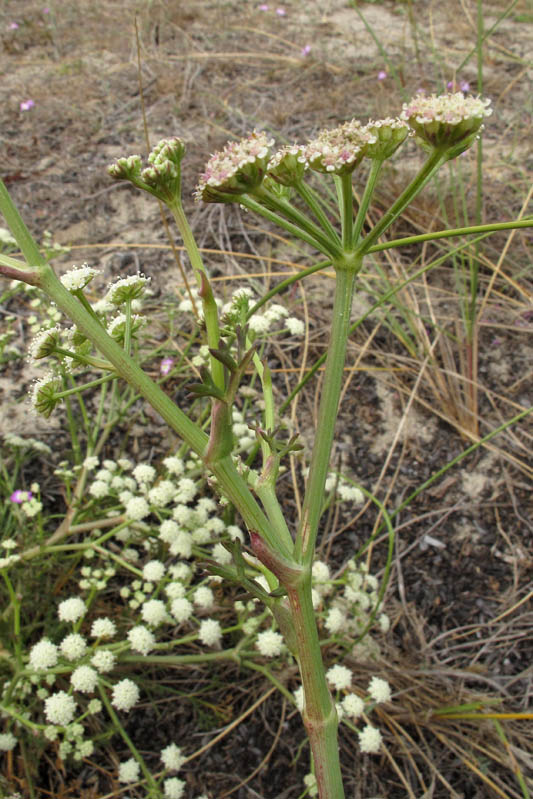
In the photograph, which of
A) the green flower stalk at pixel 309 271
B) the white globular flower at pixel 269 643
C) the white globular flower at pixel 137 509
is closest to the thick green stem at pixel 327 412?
the green flower stalk at pixel 309 271

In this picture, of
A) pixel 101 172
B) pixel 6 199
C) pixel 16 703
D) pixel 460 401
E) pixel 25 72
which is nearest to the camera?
pixel 6 199

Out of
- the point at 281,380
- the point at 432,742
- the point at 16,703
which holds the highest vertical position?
the point at 281,380

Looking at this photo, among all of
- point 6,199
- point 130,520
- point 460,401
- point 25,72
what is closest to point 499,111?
point 460,401

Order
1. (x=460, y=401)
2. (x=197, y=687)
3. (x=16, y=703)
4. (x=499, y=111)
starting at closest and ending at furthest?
1. (x=16, y=703)
2. (x=197, y=687)
3. (x=460, y=401)
4. (x=499, y=111)

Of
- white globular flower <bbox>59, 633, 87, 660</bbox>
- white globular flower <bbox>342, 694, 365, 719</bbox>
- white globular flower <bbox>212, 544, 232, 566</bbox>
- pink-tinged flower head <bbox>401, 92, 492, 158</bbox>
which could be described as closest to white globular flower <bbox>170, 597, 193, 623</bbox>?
white globular flower <bbox>212, 544, 232, 566</bbox>

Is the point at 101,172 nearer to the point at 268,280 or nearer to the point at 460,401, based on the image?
the point at 268,280

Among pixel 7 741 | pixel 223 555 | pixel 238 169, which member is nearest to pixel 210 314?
pixel 238 169

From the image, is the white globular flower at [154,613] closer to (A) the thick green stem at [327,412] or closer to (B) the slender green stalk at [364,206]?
(A) the thick green stem at [327,412]
